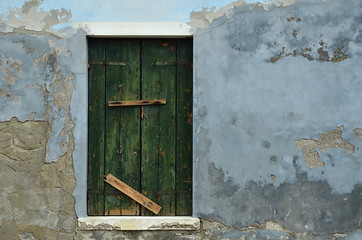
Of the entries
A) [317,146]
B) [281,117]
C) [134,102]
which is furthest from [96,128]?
[317,146]

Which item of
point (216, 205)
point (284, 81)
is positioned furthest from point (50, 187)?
point (284, 81)

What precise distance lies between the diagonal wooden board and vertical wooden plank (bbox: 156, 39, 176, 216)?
0.26 feet

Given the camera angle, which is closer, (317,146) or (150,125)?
(317,146)

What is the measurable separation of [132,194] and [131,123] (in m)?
0.65

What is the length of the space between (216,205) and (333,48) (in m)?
1.75

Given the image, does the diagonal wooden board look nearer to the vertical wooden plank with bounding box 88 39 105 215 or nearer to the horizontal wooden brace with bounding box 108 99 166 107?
A: the vertical wooden plank with bounding box 88 39 105 215

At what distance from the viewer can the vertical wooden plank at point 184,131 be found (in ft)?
12.7

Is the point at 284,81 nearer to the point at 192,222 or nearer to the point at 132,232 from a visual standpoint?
the point at 192,222

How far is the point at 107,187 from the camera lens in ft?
12.7

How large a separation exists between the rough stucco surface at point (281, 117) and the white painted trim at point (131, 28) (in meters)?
0.26

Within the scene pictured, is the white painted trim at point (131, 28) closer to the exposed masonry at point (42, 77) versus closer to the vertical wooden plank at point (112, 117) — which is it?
the vertical wooden plank at point (112, 117)

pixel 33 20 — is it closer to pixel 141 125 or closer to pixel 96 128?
pixel 96 128

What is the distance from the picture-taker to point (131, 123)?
3885 millimetres

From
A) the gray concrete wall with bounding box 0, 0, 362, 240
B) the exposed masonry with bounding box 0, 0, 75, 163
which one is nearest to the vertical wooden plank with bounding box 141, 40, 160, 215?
the gray concrete wall with bounding box 0, 0, 362, 240
